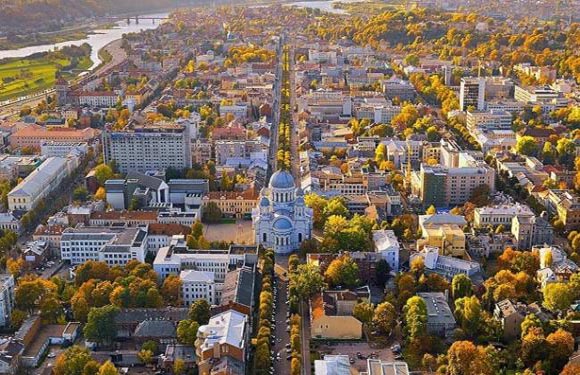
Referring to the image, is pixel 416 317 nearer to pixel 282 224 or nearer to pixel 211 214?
pixel 282 224

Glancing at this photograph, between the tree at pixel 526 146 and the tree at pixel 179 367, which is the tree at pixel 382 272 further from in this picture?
the tree at pixel 526 146

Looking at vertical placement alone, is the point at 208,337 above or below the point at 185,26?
below

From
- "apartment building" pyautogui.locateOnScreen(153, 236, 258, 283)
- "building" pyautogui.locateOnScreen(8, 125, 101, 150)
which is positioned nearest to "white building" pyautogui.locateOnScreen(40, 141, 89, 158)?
"building" pyautogui.locateOnScreen(8, 125, 101, 150)

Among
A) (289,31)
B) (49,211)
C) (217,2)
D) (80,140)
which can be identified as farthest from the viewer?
(217,2)

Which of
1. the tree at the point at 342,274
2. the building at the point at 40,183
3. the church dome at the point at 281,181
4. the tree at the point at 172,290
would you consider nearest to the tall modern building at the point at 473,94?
the church dome at the point at 281,181

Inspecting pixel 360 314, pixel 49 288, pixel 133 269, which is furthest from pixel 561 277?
pixel 49 288

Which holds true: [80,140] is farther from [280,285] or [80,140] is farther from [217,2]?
[217,2]
